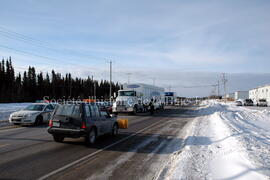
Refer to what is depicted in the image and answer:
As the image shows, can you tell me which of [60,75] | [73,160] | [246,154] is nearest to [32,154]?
[73,160]

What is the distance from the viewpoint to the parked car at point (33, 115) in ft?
47.4

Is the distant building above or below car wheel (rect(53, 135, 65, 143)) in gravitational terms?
above

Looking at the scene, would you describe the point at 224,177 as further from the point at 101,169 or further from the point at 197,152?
the point at 101,169

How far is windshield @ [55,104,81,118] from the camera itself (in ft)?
28.3

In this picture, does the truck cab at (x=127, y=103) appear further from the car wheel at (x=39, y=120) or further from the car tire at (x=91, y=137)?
the car tire at (x=91, y=137)

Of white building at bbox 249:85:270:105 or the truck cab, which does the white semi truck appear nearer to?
the truck cab

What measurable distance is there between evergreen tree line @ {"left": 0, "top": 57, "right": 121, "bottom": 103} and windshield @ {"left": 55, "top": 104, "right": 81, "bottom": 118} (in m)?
68.2

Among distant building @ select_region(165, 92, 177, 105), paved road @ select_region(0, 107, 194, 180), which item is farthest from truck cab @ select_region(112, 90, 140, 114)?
distant building @ select_region(165, 92, 177, 105)

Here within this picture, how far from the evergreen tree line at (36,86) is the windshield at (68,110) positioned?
2686 inches

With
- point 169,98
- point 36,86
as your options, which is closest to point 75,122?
point 169,98

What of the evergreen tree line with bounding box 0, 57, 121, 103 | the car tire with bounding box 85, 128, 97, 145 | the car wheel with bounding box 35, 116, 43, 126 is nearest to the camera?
the car tire with bounding box 85, 128, 97, 145

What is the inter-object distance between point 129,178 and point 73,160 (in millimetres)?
2297

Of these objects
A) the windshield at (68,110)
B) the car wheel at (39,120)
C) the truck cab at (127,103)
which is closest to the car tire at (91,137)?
the windshield at (68,110)

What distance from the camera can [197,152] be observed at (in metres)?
7.34
